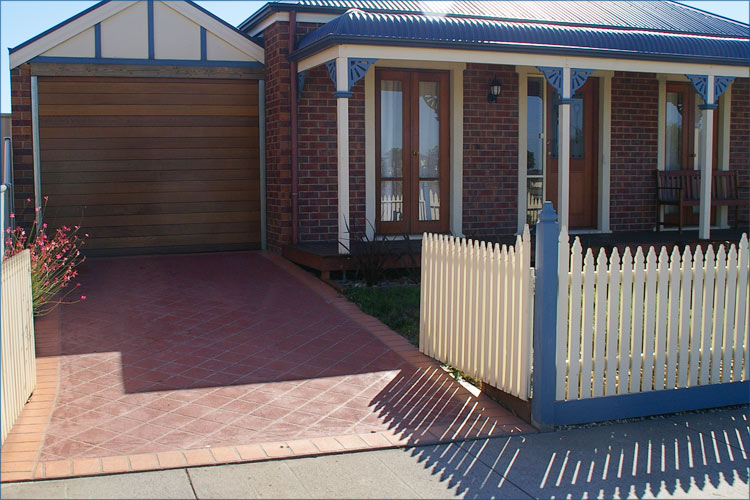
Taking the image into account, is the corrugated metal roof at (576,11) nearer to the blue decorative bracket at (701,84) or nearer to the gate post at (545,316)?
the blue decorative bracket at (701,84)

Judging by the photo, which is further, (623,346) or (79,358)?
(79,358)

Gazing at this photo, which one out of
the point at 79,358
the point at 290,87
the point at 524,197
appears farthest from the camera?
the point at 524,197

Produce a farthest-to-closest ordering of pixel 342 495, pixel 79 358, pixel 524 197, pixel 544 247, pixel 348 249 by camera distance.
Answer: pixel 524 197, pixel 348 249, pixel 79 358, pixel 544 247, pixel 342 495

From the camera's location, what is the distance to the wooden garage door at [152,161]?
1115 cm

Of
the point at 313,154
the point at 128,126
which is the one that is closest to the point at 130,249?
the point at 128,126

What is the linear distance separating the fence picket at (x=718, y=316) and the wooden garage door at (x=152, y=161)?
7.62 meters

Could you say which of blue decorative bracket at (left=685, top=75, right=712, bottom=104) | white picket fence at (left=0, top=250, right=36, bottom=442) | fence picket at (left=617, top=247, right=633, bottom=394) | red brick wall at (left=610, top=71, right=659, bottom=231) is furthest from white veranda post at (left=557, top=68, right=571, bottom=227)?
white picket fence at (left=0, top=250, right=36, bottom=442)

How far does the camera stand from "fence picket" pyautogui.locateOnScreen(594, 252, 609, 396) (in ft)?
17.0

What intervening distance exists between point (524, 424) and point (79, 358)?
368 cm

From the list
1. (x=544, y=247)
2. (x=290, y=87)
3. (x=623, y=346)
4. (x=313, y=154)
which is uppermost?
(x=290, y=87)

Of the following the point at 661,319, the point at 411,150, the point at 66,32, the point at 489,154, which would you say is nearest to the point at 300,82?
the point at 411,150

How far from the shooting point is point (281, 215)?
438 inches

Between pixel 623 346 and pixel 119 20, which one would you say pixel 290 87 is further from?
pixel 623 346

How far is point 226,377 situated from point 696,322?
3463mm
